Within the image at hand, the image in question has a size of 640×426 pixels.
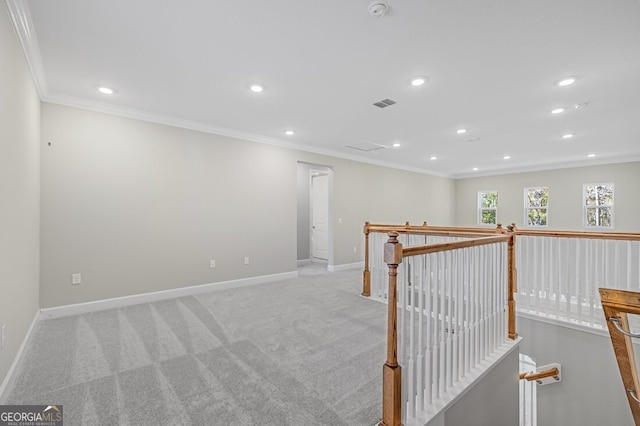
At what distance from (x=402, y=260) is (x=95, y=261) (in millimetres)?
3803

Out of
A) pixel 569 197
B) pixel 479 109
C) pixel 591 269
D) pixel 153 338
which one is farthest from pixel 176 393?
pixel 569 197

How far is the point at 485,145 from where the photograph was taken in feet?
18.9

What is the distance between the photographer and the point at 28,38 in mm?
2254

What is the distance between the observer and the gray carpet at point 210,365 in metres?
1.73

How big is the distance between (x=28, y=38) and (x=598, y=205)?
1038 cm

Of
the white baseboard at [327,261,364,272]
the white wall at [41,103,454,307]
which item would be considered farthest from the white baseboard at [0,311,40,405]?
the white baseboard at [327,261,364,272]

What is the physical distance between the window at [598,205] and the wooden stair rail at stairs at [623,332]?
7837 mm

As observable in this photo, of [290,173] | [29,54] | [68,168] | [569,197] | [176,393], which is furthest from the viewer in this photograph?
[569,197]

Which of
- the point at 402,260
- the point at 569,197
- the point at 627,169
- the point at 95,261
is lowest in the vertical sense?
the point at 95,261

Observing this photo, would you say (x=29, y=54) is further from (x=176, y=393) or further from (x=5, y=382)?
(x=176, y=393)

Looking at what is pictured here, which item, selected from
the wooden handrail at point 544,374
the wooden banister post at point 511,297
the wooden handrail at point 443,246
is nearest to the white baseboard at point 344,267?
the wooden handrail at point 544,374

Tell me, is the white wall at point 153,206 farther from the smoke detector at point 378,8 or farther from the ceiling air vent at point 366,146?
the smoke detector at point 378,8

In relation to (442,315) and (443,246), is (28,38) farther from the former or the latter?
(442,315)

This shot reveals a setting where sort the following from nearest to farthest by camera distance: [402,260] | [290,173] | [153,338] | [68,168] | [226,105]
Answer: [402,260] → [153,338] → [68,168] → [226,105] → [290,173]
